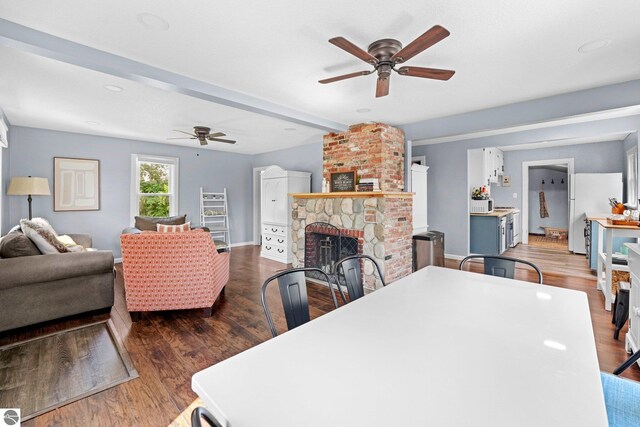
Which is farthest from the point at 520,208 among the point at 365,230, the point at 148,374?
the point at 148,374

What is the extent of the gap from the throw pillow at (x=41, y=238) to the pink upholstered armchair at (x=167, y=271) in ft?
2.44

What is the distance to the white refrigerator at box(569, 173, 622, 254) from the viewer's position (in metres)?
5.66

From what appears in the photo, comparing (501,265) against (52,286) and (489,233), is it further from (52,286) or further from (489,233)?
(489,233)

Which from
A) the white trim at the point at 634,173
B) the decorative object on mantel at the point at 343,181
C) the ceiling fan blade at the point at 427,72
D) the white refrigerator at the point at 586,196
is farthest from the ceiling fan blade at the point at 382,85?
the white refrigerator at the point at 586,196

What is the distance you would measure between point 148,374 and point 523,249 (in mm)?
7307

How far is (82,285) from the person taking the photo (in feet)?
9.99

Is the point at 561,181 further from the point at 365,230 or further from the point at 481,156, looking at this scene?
the point at 365,230

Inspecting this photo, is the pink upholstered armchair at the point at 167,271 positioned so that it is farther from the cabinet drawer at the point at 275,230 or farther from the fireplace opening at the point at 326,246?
the cabinet drawer at the point at 275,230

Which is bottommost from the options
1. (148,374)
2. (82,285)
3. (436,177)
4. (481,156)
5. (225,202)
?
(148,374)

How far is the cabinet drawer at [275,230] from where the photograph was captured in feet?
19.0

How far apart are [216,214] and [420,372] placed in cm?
657

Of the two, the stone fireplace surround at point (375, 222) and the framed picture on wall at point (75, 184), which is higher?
the framed picture on wall at point (75, 184)

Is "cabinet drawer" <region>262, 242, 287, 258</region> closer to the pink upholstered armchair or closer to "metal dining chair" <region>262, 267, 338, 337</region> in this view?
the pink upholstered armchair

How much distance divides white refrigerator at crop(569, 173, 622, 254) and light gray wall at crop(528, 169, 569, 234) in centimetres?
236
